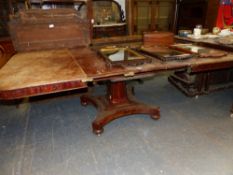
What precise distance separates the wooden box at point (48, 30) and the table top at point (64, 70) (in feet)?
1.10

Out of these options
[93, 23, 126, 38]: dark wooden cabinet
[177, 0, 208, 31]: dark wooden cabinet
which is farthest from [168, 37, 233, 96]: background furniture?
[93, 23, 126, 38]: dark wooden cabinet

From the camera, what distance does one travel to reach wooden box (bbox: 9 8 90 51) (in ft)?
6.24

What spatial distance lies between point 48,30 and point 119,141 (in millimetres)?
1400

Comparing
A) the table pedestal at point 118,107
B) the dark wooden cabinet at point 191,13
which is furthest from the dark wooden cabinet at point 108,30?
the table pedestal at point 118,107

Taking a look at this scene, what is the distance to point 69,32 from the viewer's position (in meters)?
2.08

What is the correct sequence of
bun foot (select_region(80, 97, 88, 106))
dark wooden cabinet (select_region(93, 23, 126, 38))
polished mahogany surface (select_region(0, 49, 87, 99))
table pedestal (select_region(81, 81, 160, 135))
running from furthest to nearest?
dark wooden cabinet (select_region(93, 23, 126, 38)) → bun foot (select_region(80, 97, 88, 106)) → table pedestal (select_region(81, 81, 160, 135)) → polished mahogany surface (select_region(0, 49, 87, 99))

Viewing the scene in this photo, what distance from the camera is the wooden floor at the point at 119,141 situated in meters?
1.43

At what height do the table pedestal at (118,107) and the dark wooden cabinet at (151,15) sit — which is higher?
the dark wooden cabinet at (151,15)

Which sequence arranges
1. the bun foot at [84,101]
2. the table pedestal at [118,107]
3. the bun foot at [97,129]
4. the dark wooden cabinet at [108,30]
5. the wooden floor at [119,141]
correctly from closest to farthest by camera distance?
the wooden floor at [119,141] < the bun foot at [97,129] < the table pedestal at [118,107] < the bun foot at [84,101] < the dark wooden cabinet at [108,30]

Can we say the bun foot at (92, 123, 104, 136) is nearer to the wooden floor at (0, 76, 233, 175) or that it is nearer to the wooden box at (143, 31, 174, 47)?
the wooden floor at (0, 76, 233, 175)

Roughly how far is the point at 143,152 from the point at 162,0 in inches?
145

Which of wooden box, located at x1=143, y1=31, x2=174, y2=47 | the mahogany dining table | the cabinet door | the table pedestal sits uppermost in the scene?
the cabinet door

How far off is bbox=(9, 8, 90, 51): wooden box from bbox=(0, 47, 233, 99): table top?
33 centimetres

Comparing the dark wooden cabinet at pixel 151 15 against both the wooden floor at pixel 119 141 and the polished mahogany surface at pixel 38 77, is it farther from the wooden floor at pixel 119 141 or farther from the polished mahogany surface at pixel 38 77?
the polished mahogany surface at pixel 38 77
